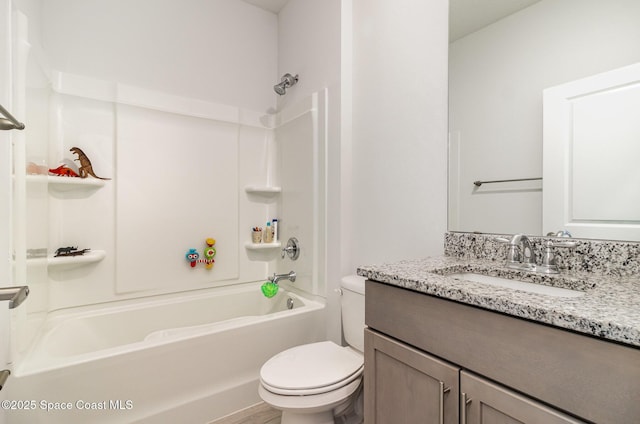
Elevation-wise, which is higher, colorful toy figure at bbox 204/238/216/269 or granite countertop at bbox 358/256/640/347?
granite countertop at bbox 358/256/640/347

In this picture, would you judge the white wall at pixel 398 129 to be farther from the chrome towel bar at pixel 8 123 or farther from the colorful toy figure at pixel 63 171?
the colorful toy figure at pixel 63 171

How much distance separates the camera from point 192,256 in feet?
7.10

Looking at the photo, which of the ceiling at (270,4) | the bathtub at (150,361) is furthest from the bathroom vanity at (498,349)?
the ceiling at (270,4)

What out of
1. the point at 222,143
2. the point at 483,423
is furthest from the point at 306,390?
the point at 222,143

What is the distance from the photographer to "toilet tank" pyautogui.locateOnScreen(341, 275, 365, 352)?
59.9 inches

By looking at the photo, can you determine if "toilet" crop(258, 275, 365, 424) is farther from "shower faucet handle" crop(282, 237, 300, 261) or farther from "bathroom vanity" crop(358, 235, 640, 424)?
"shower faucet handle" crop(282, 237, 300, 261)

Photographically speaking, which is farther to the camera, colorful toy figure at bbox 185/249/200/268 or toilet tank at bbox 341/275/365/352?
colorful toy figure at bbox 185/249/200/268

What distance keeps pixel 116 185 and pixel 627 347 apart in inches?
93.8

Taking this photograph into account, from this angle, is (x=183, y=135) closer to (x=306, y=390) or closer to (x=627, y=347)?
(x=306, y=390)

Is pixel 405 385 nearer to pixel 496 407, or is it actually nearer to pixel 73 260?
pixel 496 407

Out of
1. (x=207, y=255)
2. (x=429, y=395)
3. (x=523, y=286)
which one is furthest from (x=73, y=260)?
(x=523, y=286)

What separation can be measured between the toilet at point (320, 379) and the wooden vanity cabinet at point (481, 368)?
9.2 inches

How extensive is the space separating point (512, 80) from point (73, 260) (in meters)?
2.40

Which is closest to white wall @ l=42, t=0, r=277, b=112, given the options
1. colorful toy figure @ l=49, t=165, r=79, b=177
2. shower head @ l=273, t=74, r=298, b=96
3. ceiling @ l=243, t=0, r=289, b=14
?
ceiling @ l=243, t=0, r=289, b=14
